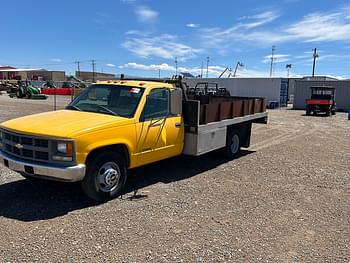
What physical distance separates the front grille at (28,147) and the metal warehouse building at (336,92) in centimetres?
3294

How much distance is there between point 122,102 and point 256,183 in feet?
9.92

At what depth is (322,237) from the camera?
13.7 ft

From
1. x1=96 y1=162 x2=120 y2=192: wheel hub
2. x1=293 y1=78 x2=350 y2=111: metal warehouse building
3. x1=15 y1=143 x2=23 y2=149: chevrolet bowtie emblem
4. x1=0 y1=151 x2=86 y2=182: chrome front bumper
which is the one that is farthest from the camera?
x1=293 y1=78 x2=350 y2=111: metal warehouse building

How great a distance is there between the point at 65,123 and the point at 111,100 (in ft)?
3.86

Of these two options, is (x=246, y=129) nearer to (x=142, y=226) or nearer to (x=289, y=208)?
(x=289, y=208)

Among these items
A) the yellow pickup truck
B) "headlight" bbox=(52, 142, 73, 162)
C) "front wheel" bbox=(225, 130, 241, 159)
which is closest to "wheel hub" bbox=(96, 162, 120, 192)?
the yellow pickup truck

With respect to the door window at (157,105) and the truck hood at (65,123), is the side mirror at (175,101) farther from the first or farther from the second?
the truck hood at (65,123)

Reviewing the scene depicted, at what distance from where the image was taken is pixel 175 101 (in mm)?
6070

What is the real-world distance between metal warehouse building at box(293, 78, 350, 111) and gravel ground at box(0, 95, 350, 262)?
28.4 metres

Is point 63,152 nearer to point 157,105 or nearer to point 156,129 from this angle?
point 156,129

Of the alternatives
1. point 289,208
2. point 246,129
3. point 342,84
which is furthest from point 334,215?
point 342,84

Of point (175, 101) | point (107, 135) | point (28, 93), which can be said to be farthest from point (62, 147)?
point (28, 93)

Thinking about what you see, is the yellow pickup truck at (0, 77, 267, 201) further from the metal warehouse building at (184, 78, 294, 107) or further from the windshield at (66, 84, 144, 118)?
the metal warehouse building at (184, 78, 294, 107)

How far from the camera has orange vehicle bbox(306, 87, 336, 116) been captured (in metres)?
25.2
